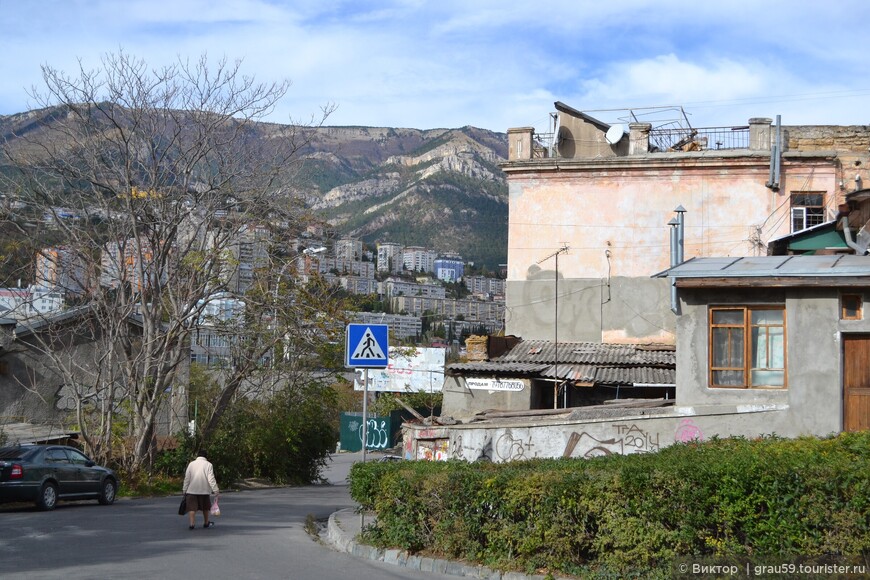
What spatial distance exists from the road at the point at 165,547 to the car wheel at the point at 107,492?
83 centimetres

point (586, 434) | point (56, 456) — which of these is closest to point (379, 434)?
point (586, 434)

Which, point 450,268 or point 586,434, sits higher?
point 450,268

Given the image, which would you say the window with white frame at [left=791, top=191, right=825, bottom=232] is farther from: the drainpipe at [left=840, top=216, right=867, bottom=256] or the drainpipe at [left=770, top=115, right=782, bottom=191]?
the drainpipe at [left=840, top=216, right=867, bottom=256]

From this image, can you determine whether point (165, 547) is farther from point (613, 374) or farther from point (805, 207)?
point (805, 207)

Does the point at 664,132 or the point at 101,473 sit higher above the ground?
the point at 664,132

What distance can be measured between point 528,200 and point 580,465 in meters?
26.3

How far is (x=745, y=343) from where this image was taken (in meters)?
18.1

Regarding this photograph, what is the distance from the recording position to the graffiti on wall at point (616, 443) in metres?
19.7

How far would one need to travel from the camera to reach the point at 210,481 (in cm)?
1578

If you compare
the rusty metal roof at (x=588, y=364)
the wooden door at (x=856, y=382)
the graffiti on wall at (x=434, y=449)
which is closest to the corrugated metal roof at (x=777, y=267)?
the wooden door at (x=856, y=382)

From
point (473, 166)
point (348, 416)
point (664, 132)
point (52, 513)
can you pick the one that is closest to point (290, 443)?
point (52, 513)

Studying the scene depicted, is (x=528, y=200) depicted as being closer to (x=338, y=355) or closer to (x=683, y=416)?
(x=338, y=355)

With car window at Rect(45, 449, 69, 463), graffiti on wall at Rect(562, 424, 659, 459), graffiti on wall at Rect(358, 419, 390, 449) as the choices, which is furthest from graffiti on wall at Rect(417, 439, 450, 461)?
graffiti on wall at Rect(358, 419, 390, 449)

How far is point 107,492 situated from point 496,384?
12.6 metres
